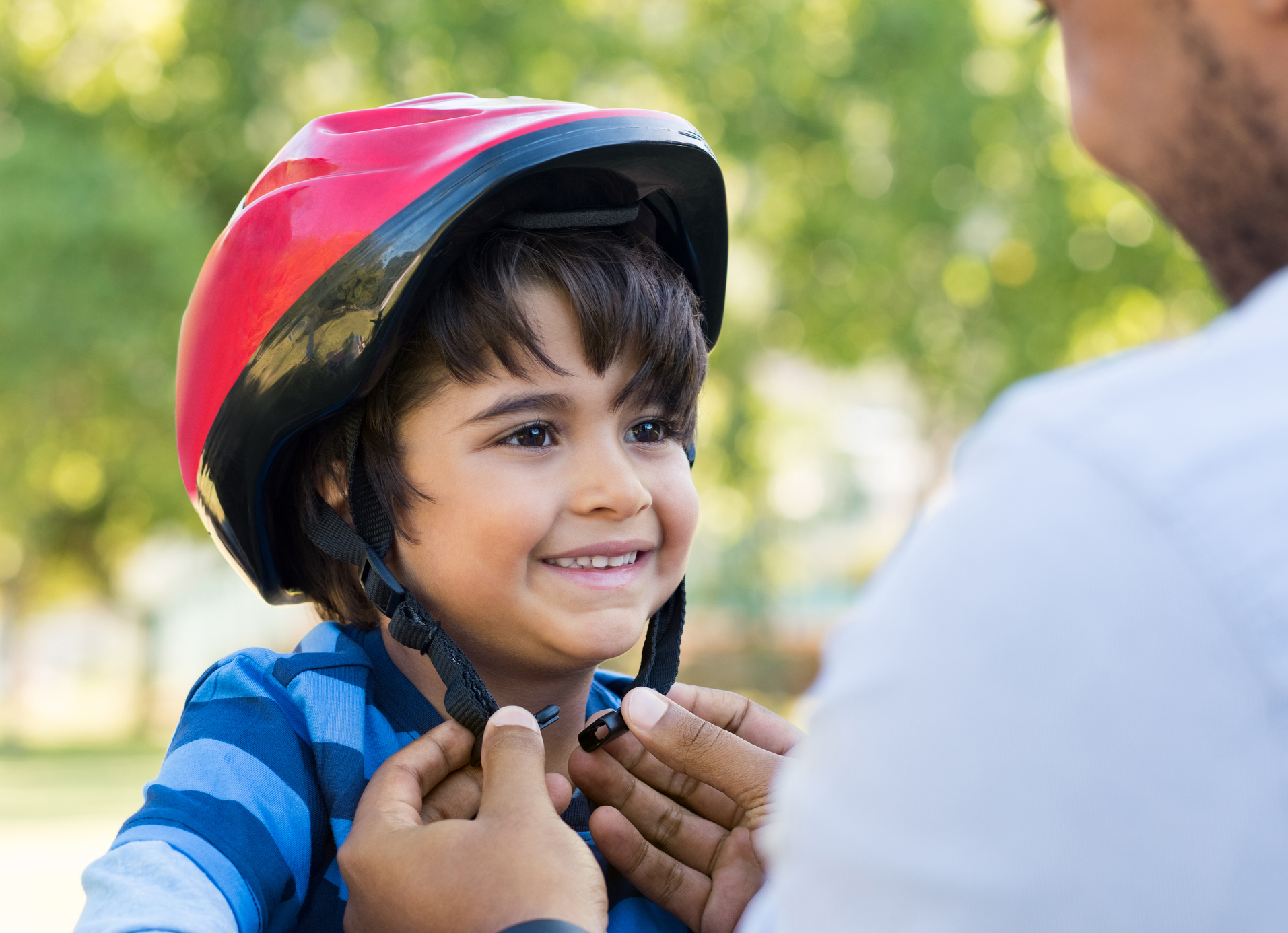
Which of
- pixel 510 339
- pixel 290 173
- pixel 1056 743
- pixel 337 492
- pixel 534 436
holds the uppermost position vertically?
pixel 290 173


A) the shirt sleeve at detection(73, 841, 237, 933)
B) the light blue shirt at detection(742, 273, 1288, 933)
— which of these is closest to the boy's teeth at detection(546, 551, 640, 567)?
the shirt sleeve at detection(73, 841, 237, 933)

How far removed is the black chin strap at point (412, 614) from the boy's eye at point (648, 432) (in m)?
0.33

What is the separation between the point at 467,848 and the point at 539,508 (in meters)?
0.68

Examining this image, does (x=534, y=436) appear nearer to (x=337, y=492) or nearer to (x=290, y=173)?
(x=337, y=492)

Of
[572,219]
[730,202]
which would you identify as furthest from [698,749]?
[730,202]

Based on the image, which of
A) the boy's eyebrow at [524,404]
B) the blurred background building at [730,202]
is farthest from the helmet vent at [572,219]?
the blurred background building at [730,202]

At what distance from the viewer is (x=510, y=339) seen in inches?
84.1

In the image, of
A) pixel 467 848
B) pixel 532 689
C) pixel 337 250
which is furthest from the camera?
pixel 532 689

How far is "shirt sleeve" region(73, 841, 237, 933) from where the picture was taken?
1.51 metres

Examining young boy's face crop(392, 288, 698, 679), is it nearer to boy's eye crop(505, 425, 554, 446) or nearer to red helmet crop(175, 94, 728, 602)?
boy's eye crop(505, 425, 554, 446)

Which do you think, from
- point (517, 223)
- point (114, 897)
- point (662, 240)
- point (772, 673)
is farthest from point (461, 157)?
point (772, 673)

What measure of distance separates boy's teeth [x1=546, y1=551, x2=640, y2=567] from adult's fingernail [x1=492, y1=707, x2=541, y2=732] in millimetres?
370

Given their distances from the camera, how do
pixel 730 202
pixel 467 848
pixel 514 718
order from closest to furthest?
pixel 467 848, pixel 514 718, pixel 730 202

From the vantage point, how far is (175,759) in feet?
5.92
